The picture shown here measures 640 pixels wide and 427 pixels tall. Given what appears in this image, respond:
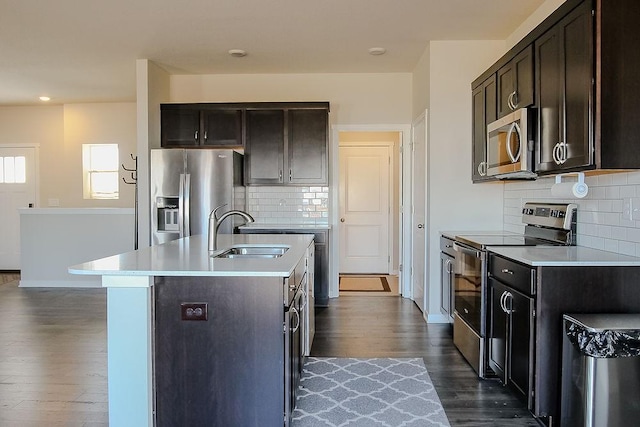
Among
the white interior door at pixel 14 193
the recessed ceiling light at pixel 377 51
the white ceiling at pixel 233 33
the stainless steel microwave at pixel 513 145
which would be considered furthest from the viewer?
the white interior door at pixel 14 193

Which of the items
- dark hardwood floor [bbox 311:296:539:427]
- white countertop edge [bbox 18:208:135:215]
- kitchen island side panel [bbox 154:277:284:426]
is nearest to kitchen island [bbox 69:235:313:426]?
kitchen island side panel [bbox 154:277:284:426]

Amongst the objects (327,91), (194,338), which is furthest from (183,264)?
(327,91)

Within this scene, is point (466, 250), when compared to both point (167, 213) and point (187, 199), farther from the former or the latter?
point (167, 213)

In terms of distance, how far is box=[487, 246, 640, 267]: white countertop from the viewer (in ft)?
7.60

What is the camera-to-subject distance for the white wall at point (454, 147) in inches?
174

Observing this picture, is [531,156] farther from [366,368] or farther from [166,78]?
[166,78]

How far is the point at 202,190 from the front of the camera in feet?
15.6

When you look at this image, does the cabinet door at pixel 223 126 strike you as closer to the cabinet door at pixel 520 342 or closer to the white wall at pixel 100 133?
the white wall at pixel 100 133

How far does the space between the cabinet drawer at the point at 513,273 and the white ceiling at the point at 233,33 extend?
2.01 metres

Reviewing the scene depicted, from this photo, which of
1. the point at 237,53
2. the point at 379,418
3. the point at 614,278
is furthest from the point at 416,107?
the point at 379,418

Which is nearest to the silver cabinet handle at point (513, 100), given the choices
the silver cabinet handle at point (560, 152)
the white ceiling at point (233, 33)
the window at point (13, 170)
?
the silver cabinet handle at point (560, 152)

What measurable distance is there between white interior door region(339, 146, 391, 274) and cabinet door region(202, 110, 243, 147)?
2359 millimetres

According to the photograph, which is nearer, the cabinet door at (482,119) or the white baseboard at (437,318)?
the cabinet door at (482,119)

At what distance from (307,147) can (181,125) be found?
1430mm
